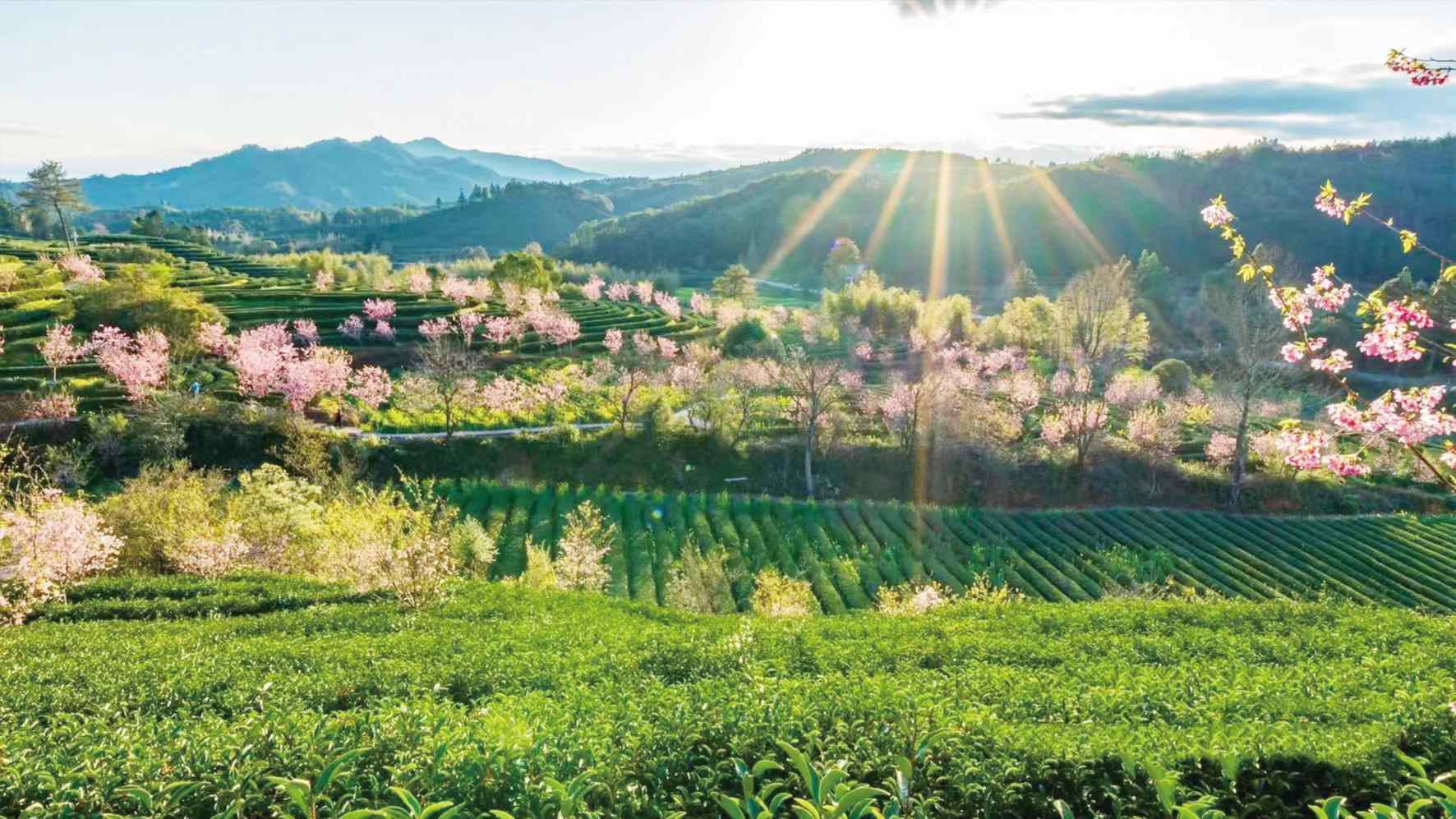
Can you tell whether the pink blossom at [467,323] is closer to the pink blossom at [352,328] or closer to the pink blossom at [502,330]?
the pink blossom at [502,330]

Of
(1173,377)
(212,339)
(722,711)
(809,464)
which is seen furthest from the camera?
(1173,377)

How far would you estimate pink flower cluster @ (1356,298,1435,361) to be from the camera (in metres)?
9.30

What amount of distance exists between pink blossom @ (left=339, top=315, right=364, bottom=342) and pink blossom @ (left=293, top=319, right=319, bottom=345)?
2.60m

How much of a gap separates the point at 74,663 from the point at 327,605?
570 centimetres

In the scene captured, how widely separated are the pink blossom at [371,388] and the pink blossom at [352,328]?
16.1 metres

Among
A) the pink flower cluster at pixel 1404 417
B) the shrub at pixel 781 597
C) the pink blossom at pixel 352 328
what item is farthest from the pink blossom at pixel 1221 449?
the pink blossom at pixel 352 328

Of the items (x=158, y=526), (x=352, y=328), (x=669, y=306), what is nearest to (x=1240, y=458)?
(x=158, y=526)

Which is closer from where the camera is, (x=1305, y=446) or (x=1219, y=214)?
(x=1305, y=446)

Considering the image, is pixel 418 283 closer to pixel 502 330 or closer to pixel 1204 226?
pixel 502 330

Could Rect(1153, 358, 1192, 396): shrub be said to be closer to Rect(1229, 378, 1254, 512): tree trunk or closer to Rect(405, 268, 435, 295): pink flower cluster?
Rect(1229, 378, 1254, 512): tree trunk

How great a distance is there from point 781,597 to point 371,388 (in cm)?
4244

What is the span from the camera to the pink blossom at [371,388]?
54781mm

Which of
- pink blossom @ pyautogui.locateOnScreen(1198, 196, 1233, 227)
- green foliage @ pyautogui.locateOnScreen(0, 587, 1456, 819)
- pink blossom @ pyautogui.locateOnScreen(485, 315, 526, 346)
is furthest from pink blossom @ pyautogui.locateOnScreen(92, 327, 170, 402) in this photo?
pink blossom @ pyautogui.locateOnScreen(1198, 196, 1233, 227)

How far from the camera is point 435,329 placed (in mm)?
73688
